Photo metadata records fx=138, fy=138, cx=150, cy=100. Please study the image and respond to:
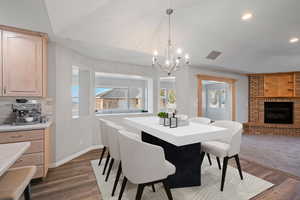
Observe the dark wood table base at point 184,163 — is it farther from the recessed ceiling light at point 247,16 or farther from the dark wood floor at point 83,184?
the recessed ceiling light at point 247,16

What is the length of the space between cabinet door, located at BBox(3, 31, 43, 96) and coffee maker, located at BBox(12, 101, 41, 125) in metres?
0.24

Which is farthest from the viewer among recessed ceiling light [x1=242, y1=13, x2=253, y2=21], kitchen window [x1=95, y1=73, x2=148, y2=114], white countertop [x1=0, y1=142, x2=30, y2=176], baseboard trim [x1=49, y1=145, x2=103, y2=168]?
kitchen window [x1=95, y1=73, x2=148, y2=114]

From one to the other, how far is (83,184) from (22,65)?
2.15 meters

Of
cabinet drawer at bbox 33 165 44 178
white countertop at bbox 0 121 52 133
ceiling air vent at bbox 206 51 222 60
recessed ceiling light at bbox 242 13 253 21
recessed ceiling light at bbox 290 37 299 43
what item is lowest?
cabinet drawer at bbox 33 165 44 178

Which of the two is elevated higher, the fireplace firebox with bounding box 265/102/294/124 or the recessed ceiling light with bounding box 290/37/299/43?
the recessed ceiling light with bounding box 290/37/299/43

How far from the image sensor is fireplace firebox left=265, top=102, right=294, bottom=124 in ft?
17.4

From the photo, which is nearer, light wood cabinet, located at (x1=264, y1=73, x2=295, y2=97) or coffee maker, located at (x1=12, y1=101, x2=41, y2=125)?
coffee maker, located at (x1=12, y1=101, x2=41, y2=125)

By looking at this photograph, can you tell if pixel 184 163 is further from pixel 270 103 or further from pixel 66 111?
pixel 270 103

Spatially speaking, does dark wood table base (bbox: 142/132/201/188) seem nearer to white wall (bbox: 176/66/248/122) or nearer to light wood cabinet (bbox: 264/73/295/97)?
white wall (bbox: 176/66/248/122)

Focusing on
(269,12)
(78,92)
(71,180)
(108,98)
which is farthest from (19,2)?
(269,12)

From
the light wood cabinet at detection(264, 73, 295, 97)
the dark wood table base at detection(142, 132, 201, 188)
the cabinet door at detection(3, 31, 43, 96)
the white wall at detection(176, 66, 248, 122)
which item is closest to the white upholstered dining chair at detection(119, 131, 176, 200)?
the dark wood table base at detection(142, 132, 201, 188)

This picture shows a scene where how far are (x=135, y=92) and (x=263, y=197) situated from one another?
4.01 m

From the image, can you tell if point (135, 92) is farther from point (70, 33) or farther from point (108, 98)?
point (70, 33)

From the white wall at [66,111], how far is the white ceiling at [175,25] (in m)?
0.29
